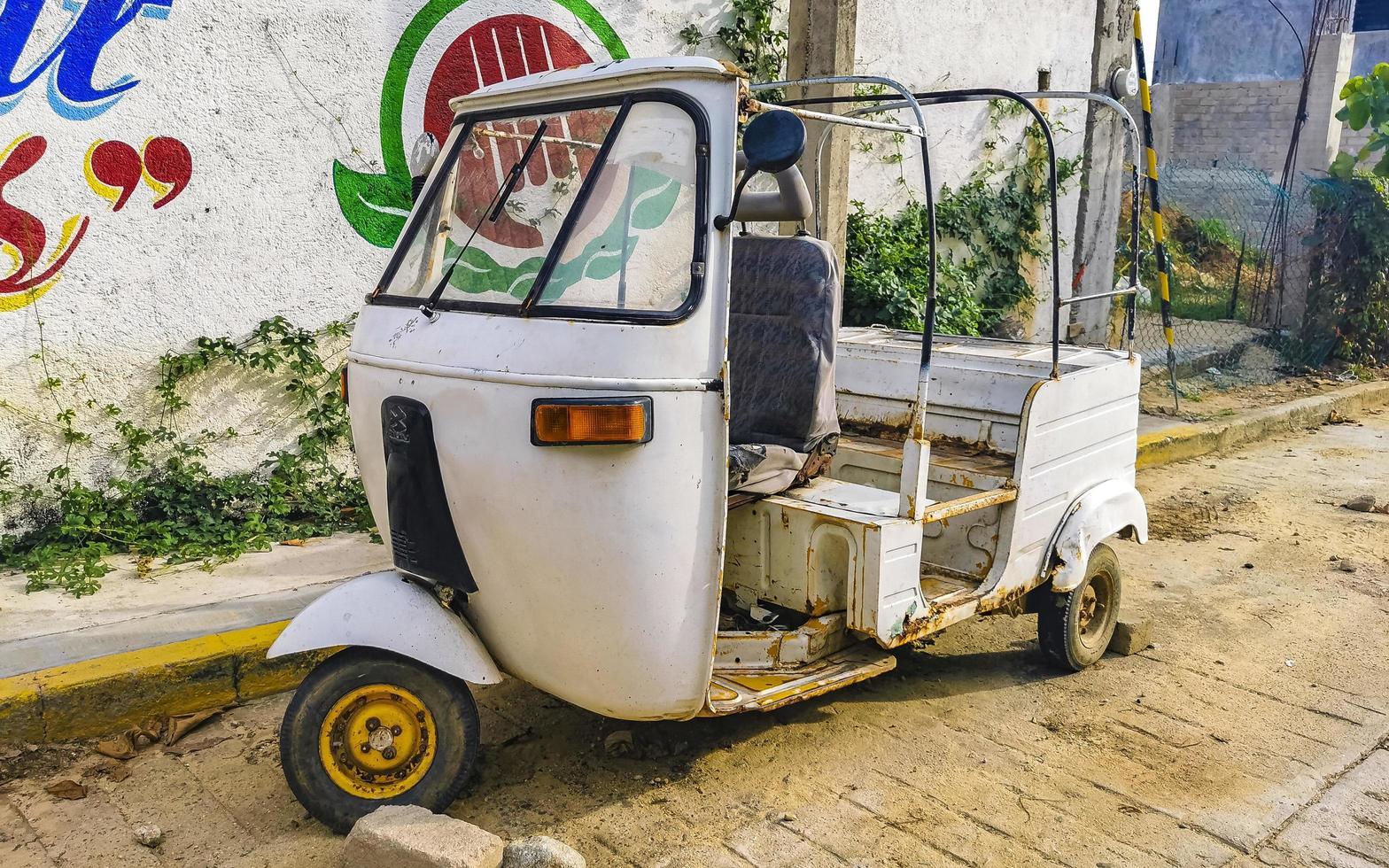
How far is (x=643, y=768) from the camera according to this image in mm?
3490

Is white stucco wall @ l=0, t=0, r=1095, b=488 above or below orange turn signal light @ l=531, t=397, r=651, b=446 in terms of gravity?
above

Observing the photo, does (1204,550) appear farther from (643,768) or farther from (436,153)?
(436,153)

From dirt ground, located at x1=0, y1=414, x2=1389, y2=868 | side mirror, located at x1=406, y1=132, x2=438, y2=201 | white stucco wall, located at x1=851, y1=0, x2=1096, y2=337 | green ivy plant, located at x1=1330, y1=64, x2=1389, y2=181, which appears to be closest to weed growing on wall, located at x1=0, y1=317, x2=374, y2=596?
dirt ground, located at x1=0, y1=414, x2=1389, y2=868

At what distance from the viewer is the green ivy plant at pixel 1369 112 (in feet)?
40.5

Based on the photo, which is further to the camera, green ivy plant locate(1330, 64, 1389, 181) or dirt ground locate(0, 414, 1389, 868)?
green ivy plant locate(1330, 64, 1389, 181)

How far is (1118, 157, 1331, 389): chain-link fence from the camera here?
36.3ft

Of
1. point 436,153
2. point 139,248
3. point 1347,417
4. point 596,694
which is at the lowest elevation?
point 1347,417

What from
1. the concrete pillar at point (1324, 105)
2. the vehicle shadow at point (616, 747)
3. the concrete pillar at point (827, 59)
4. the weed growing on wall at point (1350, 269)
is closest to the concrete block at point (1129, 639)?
the vehicle shadow at point (616, 747)

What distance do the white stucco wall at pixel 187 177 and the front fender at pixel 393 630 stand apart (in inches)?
103

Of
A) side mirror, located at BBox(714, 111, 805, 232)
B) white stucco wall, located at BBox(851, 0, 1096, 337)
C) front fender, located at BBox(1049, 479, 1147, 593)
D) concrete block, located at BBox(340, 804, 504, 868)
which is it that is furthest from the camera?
white stucco wall, located at BBox(851, 0, 1096, 337)

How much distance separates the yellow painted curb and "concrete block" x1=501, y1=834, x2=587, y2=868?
5.32ft

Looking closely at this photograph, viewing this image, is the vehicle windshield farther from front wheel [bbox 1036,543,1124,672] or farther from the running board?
front wheel [bbox 1036,543,1124,672]

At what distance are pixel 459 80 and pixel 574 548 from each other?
3905 millimetres

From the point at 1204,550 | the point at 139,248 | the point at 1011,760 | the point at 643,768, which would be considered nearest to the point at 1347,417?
the point at 1204,550
